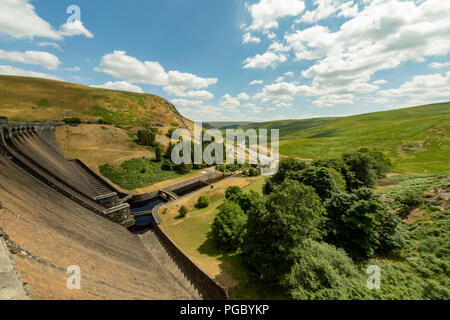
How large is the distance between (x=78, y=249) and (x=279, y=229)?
16.3 meters

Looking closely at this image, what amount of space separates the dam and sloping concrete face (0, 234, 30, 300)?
0.59 m

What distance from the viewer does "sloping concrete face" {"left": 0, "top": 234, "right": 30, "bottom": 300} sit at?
5.32m

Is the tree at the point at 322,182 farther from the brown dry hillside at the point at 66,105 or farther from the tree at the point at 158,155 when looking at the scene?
the brown dry hillside at the point at 66,105

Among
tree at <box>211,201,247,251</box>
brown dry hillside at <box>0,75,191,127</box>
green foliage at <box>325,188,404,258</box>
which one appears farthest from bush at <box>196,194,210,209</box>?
brown dry hillside at <box>0,75,191,127</box>

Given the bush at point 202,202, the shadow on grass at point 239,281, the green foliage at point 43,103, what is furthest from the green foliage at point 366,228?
the green foliage at point 43,103

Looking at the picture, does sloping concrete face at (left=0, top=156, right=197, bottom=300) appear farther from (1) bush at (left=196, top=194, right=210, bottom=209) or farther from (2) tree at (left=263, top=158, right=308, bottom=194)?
→ (2) tree at (left=263, top=158, right=308, bottom=194)

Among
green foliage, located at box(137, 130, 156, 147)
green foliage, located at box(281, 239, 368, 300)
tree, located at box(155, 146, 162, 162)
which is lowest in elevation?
green foliage, located at box(281, 239, 368, 300)

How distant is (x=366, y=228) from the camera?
1341 centimetres

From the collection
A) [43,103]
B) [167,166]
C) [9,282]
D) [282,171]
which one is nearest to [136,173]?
[167,166]

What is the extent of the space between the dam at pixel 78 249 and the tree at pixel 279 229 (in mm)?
4345

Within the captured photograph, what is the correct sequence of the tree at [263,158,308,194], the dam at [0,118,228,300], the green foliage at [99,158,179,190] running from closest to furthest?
the dam at [0,118,228,300] < the tree at [263,158,308,194] < the green foliage at [99,158,179,190]

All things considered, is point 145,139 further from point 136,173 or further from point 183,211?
point 183,211
